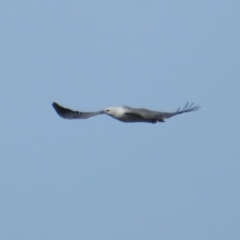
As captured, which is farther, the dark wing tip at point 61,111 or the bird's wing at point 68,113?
the dark wing tip at point 61,111

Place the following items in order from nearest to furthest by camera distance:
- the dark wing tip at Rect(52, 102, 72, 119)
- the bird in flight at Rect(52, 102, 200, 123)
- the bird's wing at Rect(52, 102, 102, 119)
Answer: the bird in flight at Rect(52, 102, 200, 123) < the bird's wing at Rect(52, 102, 102, 119) < the dark wing tip at Rect(52, 102, 72, 119)

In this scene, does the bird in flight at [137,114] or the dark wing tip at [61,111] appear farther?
the dark wing tip at [61,111]

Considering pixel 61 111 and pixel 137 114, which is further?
pixel 61 111

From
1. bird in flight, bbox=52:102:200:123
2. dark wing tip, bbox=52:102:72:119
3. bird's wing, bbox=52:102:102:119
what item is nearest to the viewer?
bird in flight, bbox=52:102:200:123

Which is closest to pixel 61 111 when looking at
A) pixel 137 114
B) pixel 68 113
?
pixel 68 113

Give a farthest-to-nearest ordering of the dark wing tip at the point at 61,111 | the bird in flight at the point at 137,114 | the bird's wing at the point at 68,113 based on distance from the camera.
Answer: the dark wing tip at the point at 61,111
the bird's wing at the point at 68,113
the bird in flight at the point at 137,114

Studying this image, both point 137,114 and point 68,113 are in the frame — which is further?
point 68,113

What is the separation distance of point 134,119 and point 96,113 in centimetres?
203

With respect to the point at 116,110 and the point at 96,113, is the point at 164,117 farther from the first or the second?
the point at 96,113

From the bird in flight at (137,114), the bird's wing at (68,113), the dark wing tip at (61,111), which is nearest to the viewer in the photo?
the bird in flight at (137,114)

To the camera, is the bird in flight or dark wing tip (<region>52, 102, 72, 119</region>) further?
dark wing tip (<region>52, 102, 72, 119</region>)

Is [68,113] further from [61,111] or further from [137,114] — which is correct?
[137,114]

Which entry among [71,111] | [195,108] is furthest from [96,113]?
[195,108]

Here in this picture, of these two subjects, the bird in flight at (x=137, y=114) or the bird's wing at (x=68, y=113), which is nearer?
the bird in flight at (x=137, y=114)
